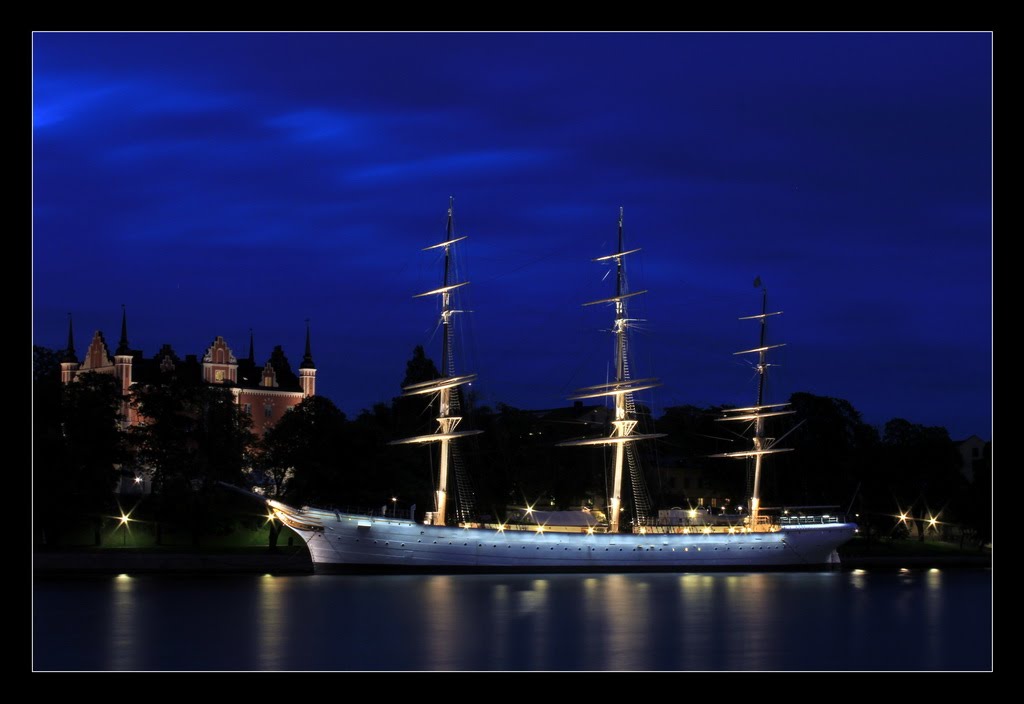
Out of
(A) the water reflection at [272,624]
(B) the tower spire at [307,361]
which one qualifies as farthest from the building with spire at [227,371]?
(A) the water reflection at [272,624]

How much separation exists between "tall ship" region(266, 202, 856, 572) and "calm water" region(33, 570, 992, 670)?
336cm

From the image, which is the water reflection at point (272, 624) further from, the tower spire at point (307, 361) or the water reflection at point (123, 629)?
the tower spire at point (307, 361)

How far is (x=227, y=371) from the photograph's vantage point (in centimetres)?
14425

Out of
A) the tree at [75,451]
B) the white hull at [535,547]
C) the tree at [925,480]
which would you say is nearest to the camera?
the white hull at [535,547]

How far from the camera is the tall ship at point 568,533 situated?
83062 mm

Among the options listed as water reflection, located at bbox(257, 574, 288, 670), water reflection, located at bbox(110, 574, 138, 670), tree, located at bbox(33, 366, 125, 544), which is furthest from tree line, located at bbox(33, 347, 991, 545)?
water reflection, located at bbox(110, 574, 138, 670)

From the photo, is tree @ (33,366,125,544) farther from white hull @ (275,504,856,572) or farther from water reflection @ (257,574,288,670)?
water reflection @ (257,574,288,670)

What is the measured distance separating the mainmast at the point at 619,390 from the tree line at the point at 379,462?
319 cm

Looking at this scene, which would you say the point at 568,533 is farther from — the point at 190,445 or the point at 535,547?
the point at 190,445

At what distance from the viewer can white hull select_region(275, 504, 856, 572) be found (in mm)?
82812

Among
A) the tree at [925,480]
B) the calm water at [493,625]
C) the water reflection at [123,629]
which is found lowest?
the calm water at [493,625]
